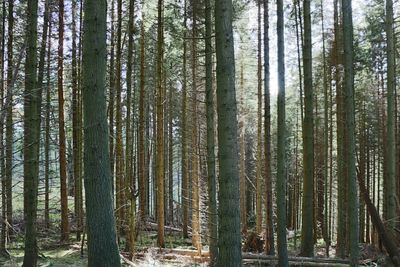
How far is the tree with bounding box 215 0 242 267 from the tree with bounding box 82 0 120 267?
142 cm

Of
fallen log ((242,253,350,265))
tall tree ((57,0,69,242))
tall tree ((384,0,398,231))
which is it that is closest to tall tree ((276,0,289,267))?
fallen log ((242,253,350,265))

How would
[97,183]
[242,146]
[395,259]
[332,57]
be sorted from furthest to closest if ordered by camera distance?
[242,146]
[332,57]
[395,259]
[97,183]

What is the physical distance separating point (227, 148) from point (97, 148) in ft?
5.58

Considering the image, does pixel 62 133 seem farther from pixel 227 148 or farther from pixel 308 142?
pixel 227 148

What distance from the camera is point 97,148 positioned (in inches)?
198

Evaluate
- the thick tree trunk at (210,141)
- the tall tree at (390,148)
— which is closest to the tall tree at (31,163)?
the thick tree trunk at (210,141)

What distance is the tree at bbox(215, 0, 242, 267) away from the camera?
5338mm

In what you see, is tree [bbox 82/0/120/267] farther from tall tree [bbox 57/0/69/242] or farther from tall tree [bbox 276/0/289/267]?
tall tree [bbox 57/0/69/242]

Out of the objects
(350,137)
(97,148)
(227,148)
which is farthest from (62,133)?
(350,137)

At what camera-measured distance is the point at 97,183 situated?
16.4 ft

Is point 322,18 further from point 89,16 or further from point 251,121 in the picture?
point 89,16

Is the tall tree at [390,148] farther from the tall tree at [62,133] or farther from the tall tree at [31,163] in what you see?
the tall tree at [62,133]

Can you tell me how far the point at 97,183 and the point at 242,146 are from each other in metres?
13.5

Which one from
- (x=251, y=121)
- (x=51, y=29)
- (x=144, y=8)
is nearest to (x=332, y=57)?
(x=144, y=8)
